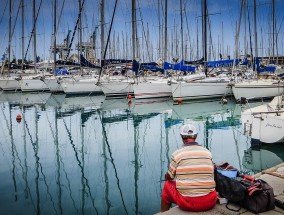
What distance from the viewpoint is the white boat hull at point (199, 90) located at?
28766 millimetres

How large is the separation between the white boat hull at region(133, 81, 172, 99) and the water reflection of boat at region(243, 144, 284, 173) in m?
19.4

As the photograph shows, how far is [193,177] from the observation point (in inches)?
185

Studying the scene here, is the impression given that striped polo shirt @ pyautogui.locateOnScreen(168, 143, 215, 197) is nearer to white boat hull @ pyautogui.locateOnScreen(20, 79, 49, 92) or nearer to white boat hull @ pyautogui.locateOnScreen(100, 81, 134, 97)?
white boat hull @ pyautogui.locateOnScreen(100, 81, 134, 97)

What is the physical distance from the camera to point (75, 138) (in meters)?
15.3

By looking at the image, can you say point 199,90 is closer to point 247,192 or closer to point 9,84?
point 247,192

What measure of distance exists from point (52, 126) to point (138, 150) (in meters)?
7.68

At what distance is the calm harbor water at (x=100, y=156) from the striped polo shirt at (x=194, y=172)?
2.66 meters

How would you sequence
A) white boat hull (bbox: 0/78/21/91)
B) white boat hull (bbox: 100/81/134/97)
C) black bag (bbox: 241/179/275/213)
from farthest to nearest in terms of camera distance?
white boat hull (bbox: 0/78/21/91)
white boat hull (bbox: 100/81/134/97)
black bag (bbox: 241/179/275/213)

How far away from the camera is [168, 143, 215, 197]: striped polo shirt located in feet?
→ 15.4

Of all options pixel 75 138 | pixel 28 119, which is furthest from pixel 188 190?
pixel 28 119

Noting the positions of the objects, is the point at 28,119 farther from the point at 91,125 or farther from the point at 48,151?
the point at 48,151

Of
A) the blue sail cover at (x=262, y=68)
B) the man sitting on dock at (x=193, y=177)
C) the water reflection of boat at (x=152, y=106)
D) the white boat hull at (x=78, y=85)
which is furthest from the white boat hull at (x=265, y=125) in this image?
the white boat hull at (x=78, y=85)

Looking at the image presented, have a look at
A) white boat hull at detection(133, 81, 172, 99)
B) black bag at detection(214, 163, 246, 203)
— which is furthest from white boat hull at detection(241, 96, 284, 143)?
white boat hull at detection(133, 81, 172, 99)

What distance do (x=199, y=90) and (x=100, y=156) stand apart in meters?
19.2
